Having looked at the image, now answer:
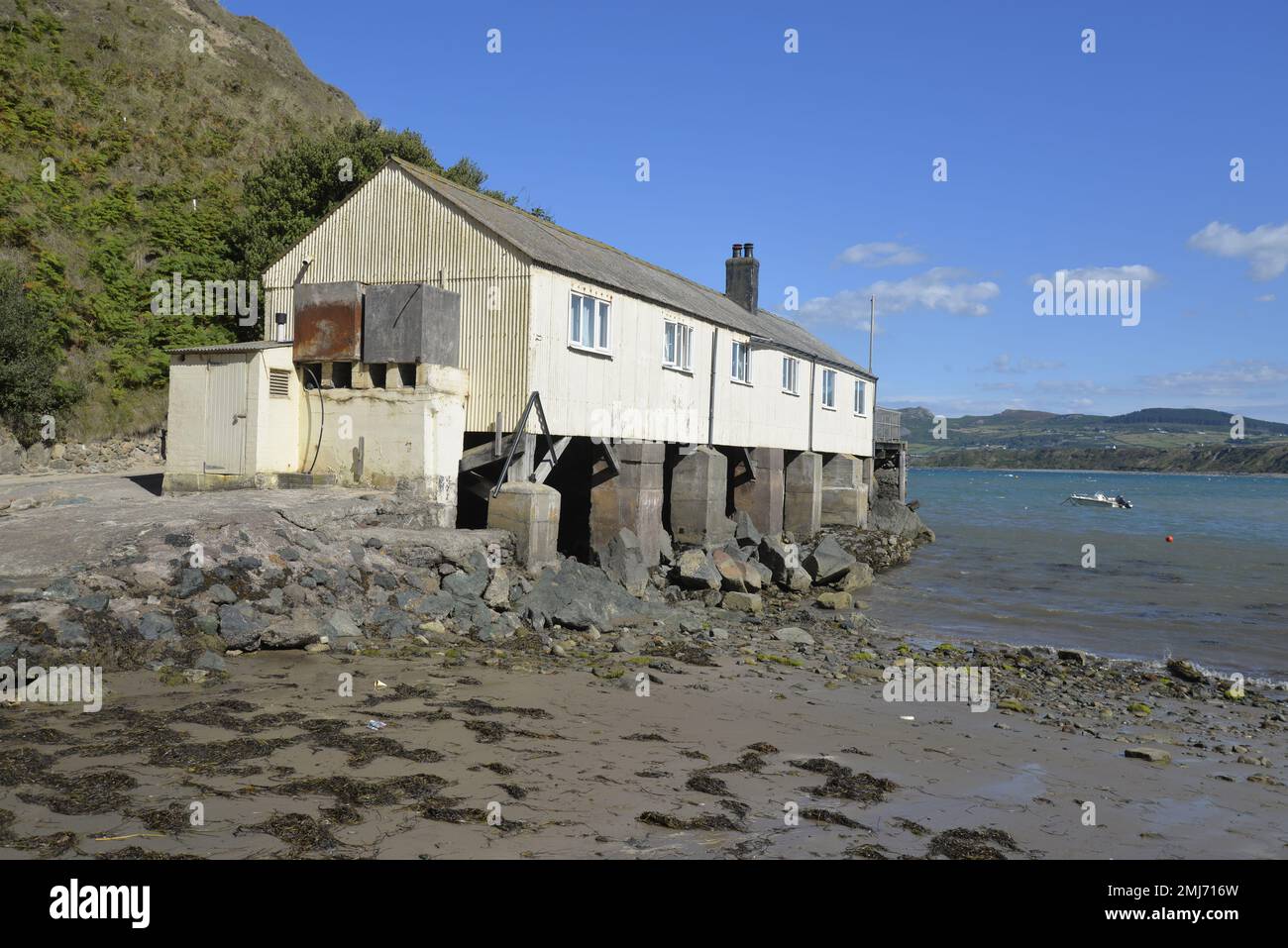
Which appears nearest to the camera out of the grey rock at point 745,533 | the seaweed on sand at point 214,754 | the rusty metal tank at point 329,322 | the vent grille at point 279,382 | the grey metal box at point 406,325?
the seaweed on sand at point 214,754

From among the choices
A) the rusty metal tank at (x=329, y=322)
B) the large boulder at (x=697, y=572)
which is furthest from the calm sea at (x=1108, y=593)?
the rusty metal tank at (x=329, y=322)

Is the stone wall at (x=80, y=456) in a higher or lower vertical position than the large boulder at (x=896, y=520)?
higher

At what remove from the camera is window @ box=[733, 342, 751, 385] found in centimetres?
2747

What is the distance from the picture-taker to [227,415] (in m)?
17.9

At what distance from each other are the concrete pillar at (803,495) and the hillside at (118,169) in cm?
1868

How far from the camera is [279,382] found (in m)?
18.2

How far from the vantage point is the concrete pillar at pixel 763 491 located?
29.3 m

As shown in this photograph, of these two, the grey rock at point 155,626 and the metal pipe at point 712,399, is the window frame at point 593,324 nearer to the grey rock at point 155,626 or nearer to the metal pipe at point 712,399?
the metal pipe at point 712,399

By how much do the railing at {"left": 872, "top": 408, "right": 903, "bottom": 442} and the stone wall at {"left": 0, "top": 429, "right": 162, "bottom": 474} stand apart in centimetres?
2772

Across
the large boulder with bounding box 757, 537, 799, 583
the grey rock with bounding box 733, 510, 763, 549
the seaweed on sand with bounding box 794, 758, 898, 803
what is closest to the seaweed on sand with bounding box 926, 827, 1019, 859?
the seaweed on sand with bounding box 794, 758, 898, 803

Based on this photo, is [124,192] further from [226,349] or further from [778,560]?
[778,560]

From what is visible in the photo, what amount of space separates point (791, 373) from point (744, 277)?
15.9 feet
